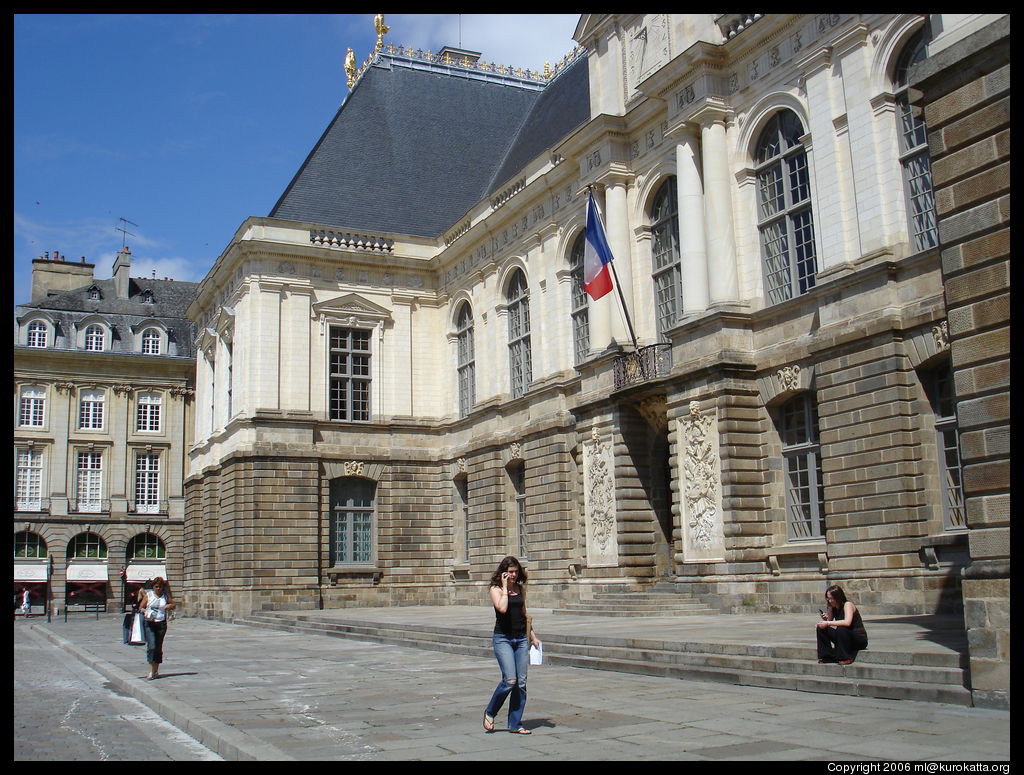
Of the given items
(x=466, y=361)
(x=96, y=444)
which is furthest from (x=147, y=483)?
(x=466, y=361)

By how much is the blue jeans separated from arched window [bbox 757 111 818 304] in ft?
44.0

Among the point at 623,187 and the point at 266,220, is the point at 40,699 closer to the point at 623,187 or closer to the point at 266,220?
the point at 623,187

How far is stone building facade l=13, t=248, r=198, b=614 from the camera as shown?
171 feet

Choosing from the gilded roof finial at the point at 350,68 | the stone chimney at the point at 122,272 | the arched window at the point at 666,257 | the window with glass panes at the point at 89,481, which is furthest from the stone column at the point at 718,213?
the stone chimney at the point at 122,272

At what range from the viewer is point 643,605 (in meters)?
21.4

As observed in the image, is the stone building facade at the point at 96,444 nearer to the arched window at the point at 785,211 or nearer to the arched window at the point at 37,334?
the arched window at the point at 37,334

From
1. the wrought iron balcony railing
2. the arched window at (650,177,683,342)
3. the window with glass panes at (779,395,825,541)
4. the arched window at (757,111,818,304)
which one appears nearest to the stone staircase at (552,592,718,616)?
the window with glass panes at (779,395,825,541)

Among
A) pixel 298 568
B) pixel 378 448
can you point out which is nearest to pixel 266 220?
pixel 378 448

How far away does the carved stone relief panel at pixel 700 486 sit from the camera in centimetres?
2111

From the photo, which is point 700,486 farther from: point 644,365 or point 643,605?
point 644,365

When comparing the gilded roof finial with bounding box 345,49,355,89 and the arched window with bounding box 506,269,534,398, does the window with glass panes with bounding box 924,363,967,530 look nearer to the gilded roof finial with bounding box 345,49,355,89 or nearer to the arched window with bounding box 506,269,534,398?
the arched window with bounding box 506,269,534,398

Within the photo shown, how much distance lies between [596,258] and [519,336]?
7.75m
